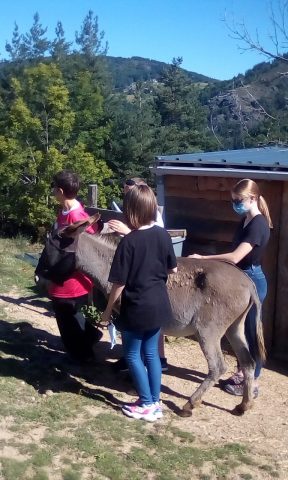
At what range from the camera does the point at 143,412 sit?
4848 mm

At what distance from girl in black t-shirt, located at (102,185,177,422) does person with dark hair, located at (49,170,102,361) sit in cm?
88

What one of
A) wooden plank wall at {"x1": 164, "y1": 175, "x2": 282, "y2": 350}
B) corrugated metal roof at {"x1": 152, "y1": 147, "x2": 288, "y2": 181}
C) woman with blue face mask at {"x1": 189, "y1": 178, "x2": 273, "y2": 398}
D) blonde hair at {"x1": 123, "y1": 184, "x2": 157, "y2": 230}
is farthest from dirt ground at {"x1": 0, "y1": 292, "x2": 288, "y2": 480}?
corrugated metal roof at {"x1": 152, "y1": 147, "x2": 288, "y2": 181}

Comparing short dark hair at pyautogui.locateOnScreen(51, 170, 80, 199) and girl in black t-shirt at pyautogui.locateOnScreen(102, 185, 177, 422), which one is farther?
short dark hair at pyautogui.locateOnScreen(51, 170, 80, 199)

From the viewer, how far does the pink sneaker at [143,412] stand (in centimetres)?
483

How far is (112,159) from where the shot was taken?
1036 inches

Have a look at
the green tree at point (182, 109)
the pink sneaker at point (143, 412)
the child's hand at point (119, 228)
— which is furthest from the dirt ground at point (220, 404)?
the green tree at point (182, 109)

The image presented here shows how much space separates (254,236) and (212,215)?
2.41 meters

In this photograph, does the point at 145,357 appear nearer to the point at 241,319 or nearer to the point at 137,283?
the point at 137,283

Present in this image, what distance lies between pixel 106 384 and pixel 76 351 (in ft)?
1.72

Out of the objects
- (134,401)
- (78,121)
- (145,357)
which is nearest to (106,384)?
(134,401)

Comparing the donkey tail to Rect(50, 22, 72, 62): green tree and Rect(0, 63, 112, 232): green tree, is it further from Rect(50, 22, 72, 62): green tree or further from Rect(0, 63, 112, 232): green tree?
Rect(50, 22, 72, 62): green tree

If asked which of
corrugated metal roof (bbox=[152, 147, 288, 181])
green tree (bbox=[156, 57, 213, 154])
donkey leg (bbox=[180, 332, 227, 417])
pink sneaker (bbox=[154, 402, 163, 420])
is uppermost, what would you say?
green tree (bbox=[156, 57, 213, 154])

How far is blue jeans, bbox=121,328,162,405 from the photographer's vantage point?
4.69 m

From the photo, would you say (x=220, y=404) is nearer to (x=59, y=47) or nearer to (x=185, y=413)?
(x=185, y=413)
